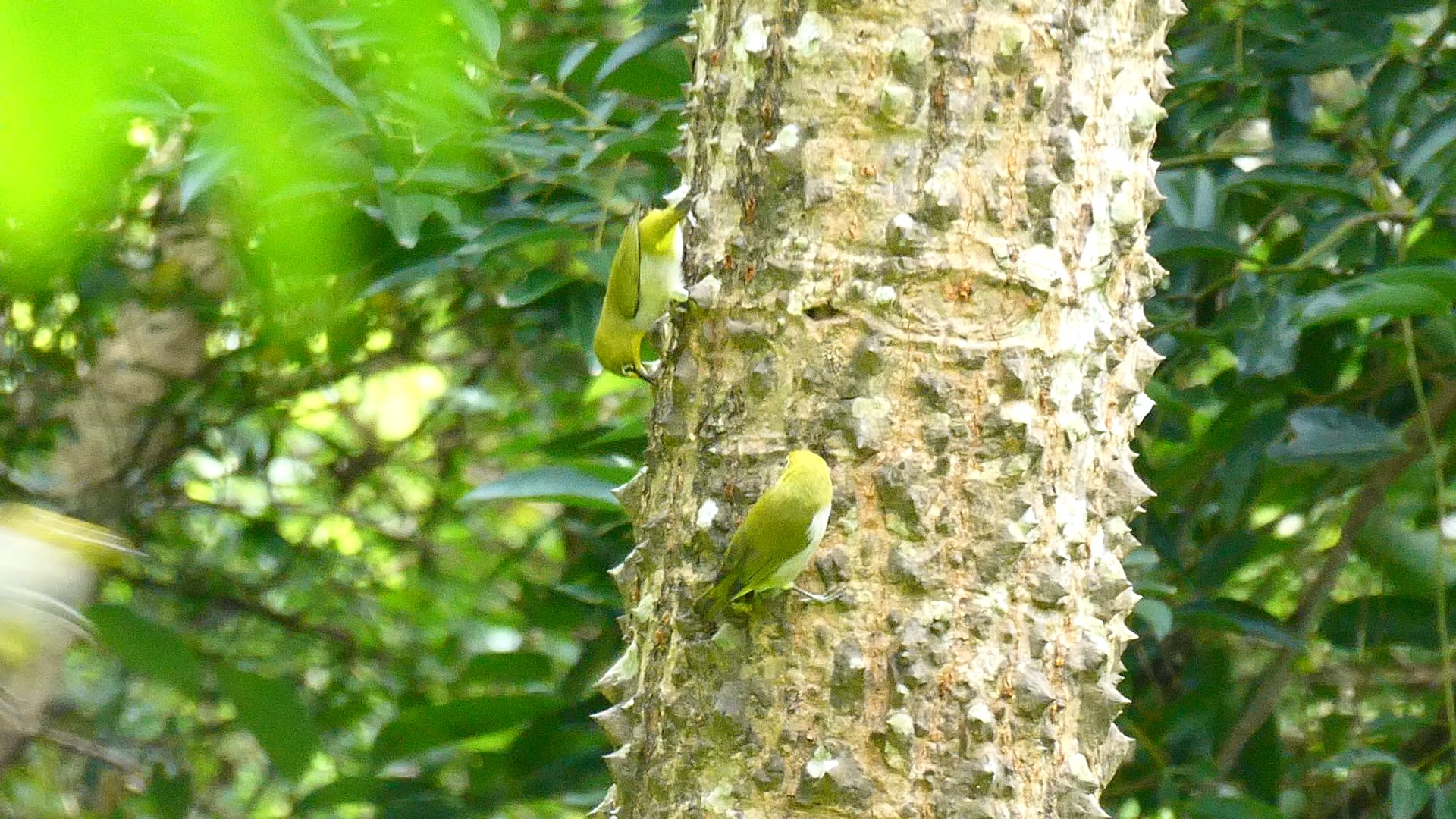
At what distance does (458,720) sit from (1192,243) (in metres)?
1.50

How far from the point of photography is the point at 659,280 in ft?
4.64

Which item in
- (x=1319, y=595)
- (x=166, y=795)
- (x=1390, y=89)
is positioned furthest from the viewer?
(x=166, y=795)

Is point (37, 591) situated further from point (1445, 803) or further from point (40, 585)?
point (1445, 803)

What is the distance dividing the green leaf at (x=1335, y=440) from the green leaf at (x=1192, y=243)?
0.30m

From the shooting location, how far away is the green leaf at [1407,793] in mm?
2230

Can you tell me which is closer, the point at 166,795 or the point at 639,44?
the point at 639,44

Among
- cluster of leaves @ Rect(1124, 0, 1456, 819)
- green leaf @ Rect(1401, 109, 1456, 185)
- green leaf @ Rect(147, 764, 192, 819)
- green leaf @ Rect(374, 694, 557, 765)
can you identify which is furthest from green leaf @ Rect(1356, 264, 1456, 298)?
green leaf @ Rect(147, 764, 192, 819)

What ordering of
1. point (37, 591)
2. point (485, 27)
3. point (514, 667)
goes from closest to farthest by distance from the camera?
1. point (37, 591)
2. point (485, 27)
3. point (514, 667)

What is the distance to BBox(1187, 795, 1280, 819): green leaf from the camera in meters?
2.26

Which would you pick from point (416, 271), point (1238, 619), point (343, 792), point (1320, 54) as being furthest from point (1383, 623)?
point (343, 792)

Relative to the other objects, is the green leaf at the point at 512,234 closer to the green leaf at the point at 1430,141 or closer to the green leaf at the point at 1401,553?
the green leaf at the point at 1430,141

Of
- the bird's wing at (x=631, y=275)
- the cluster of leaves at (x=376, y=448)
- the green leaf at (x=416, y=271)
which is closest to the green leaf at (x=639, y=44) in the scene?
the cluster of leaves at (x=376, y=448)

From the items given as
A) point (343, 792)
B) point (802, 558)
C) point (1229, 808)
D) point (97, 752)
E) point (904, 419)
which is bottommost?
point (343, 792)

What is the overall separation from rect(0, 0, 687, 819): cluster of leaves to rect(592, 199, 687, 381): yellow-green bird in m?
0.23
